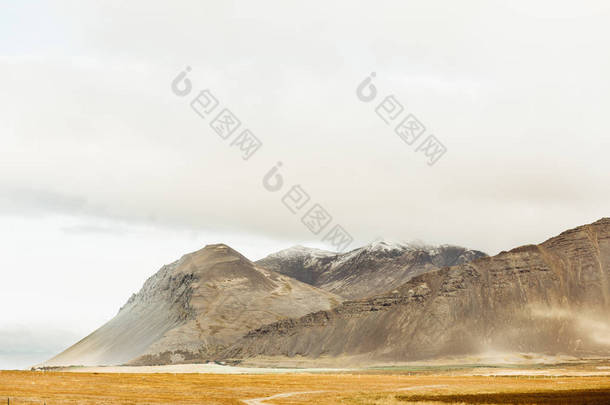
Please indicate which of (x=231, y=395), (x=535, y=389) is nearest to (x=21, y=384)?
(x=231, y=395)

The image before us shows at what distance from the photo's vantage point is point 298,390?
95.6m

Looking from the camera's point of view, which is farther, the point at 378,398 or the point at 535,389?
the point at 535,389

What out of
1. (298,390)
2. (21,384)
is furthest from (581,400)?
(21,384)

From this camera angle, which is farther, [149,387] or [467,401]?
[149,387]

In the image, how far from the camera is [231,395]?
84.2m

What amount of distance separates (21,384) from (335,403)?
45.7m

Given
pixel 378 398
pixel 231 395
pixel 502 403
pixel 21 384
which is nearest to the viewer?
pixel 502 403

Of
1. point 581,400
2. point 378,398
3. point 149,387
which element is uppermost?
point 149,387

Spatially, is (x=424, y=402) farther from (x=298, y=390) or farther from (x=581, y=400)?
(x=298, y=390)

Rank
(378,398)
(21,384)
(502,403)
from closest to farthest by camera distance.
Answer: (502,403) → (378,398) → (21,384)

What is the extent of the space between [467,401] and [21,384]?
189 feet

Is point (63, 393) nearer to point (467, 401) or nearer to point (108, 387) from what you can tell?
point (108, 387)

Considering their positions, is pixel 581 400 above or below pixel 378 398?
below

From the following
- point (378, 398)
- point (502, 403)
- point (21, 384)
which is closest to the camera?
point (502, 403)
